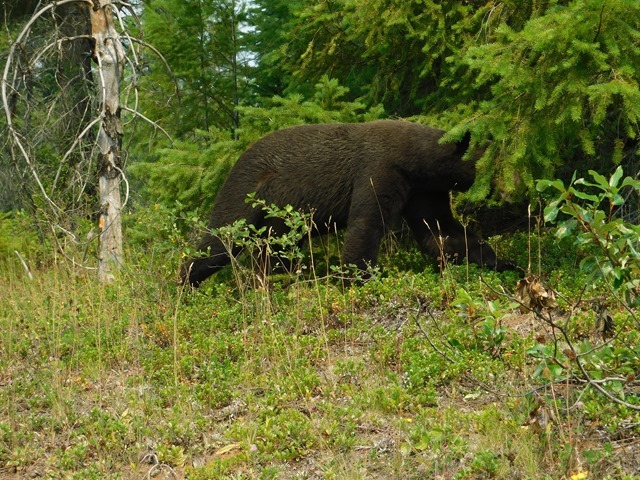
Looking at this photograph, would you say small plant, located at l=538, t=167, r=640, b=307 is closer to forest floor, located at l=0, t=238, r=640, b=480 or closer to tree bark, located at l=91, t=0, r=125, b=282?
forest floor, located at l=0, t=238, r=640, b=480

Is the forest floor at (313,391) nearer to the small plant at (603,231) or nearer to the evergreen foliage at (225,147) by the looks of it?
the small plant at (603,231)

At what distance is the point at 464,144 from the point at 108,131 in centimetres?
407

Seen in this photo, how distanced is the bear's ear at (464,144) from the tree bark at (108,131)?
154 inches

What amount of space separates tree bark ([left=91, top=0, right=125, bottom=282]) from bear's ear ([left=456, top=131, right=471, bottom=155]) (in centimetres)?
391

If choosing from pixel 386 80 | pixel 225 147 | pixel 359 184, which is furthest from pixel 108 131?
pixel 386 80

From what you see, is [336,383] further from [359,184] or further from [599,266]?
[359,184]

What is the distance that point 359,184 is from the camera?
7.96 m

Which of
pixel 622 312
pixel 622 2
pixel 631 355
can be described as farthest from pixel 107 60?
pixel 631 355

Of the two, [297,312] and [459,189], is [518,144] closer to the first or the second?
[459,189]

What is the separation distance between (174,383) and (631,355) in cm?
315

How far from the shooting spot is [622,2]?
6121 mm

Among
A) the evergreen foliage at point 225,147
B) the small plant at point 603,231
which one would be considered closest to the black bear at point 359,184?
the evergreen foliage at point 225,147

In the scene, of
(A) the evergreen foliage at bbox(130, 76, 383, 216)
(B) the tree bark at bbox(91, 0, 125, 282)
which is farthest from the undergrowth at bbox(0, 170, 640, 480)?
(A) the evergreen foliage at bbox(130, 76, 383, 216)

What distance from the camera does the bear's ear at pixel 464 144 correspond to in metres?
7.94
